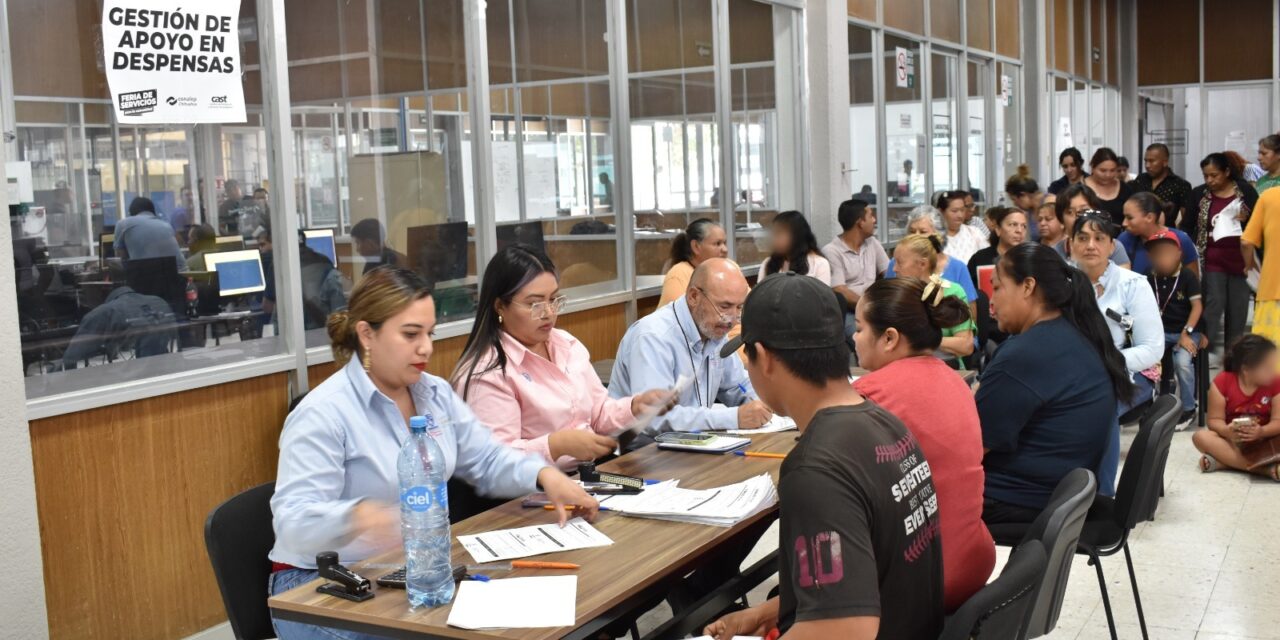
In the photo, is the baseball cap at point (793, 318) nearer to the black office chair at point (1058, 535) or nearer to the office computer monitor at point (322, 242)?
the black office chair at point (1058, 535)

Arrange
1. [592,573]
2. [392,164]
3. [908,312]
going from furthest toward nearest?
[392,164] → [908,312] → [592,573]

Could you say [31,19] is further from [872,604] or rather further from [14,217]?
[872,604]

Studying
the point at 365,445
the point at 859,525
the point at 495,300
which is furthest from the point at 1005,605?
the point at 495,300

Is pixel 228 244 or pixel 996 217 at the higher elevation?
pixel 228 244

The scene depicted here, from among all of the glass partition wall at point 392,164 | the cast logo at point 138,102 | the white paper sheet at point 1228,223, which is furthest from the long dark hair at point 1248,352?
the cast logo at point 138,102

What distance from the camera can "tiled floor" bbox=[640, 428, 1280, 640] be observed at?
4145 millimetres

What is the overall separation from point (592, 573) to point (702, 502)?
0.52 meters

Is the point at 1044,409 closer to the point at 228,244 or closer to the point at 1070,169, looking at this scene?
the point at 228,244

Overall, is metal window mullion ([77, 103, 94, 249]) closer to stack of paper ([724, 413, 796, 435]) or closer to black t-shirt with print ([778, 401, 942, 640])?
stack of paper ([724, 413, 796, 435])

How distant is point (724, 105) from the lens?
7566mm

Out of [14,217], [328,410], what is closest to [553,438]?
[328,410]

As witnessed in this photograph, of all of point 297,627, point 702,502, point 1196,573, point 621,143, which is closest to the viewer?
point 297,627

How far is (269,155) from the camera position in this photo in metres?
4.29

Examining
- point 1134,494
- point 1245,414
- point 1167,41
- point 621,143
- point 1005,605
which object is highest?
point 1167,41
